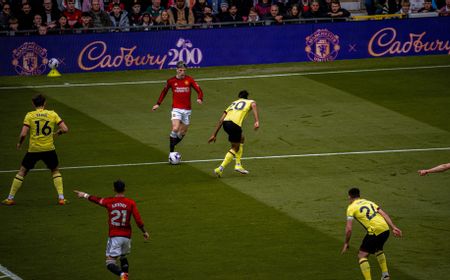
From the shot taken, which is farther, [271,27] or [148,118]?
[271,27]

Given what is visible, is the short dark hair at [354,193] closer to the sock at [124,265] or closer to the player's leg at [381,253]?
the player's leg at [381,253]

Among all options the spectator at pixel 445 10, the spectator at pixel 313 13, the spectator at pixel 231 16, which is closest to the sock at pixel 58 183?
the spectator at pixel 231 16

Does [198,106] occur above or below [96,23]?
below

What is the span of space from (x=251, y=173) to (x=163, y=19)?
14549mm

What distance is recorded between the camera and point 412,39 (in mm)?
42125

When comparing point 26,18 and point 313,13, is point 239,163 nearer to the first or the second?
point 26,18

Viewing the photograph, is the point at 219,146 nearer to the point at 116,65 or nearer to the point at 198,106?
the point at 198,106

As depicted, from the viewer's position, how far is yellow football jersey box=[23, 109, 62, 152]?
77.4ft

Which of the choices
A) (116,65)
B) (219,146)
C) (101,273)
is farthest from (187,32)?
(101,273)

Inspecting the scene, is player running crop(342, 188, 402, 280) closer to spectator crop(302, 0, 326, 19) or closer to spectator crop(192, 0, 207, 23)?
spectator crop(302, 0, 326, 19)

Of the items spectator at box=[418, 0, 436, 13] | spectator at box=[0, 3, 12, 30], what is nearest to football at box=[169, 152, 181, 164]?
spectator at box=[0, 3, 12, 30]

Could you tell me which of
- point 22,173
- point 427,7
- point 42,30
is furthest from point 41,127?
point 427,7

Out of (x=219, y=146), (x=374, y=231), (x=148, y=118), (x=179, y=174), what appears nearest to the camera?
(x=374, y=231)

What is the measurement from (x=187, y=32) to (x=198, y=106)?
5169 millimetres
